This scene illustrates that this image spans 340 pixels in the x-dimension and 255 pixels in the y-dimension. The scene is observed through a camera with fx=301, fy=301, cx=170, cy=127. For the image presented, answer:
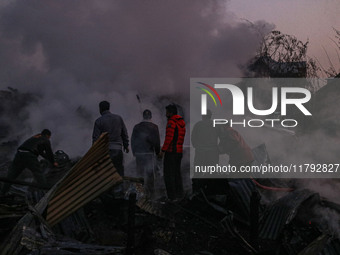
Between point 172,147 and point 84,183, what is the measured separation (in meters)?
2.73

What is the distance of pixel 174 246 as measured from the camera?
3584 mm

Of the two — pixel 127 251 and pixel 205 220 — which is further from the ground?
pixel 205 220

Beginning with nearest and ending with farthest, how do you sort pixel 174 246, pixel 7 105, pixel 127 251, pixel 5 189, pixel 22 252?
pixel 22 252 < pixel 127 251 < pixel 174 246 < pixel 5 189 < pixel 7 105

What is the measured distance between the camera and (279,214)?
3584mm

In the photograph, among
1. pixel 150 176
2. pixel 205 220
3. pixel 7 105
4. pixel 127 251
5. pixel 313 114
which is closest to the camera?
pixel 127 251

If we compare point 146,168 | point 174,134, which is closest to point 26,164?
point 146,168

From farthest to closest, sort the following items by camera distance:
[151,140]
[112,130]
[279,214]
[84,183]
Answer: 1. [151,140]
2. [112,130]
3. [279,214]
4. [84,183]

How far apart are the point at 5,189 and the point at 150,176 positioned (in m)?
2.39

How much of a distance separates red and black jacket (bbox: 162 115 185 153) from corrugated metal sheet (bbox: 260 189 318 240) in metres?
1.83

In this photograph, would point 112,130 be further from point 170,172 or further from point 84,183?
point 84,183

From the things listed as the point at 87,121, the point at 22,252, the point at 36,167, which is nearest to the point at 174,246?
the point at 22,252

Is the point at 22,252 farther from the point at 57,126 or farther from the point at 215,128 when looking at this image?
the point at 57,126

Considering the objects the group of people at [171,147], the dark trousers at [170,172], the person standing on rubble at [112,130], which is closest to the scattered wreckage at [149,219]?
the dark trousers at [170,172]

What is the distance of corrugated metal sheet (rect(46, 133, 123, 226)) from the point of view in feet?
7.72
